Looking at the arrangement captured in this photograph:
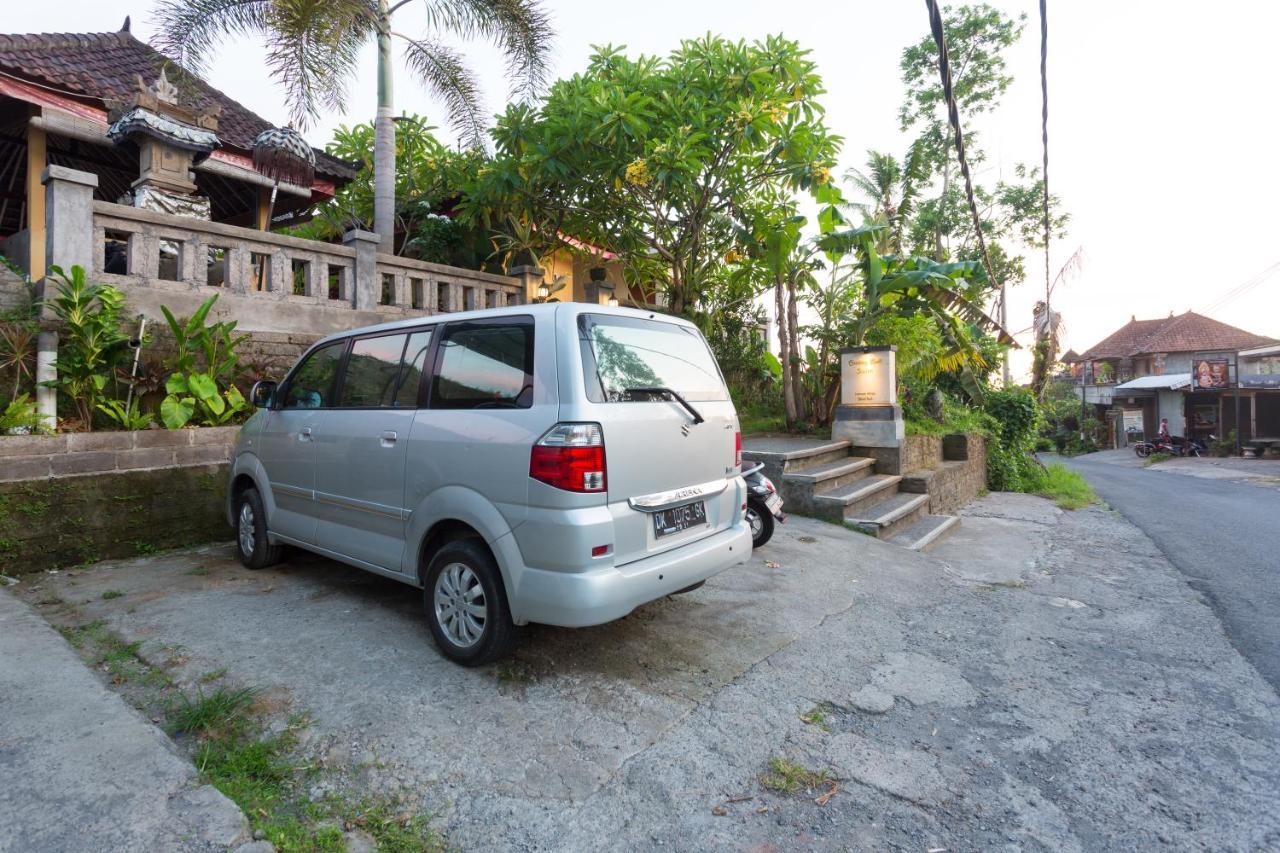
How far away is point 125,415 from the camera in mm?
5207

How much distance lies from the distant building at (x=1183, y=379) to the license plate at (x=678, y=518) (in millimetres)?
29810

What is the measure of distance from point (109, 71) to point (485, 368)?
9720 millimetres

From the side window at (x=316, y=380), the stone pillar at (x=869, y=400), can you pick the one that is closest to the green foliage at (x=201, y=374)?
the side window at (x=316, y=380)

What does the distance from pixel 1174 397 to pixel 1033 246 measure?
1356 cm

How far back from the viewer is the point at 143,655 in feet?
10.7

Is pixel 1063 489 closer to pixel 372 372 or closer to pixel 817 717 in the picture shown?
pixel 817 717

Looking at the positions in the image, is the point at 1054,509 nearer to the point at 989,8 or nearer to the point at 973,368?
the point at 973,368

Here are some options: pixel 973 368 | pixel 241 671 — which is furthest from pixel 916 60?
pixel 241 671

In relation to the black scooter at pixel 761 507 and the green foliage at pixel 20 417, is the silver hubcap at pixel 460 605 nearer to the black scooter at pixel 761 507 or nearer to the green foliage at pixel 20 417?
the black scooter at pixel 761 507

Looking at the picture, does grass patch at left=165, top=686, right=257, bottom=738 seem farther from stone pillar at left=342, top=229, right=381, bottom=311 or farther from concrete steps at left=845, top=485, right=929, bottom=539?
concrete steps at left=845, top=485, right=929, bottom=539

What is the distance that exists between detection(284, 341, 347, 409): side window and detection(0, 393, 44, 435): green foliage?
203 cm

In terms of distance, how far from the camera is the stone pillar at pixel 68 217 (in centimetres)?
514

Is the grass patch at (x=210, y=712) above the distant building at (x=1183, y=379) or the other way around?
the other way around

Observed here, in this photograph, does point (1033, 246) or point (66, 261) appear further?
point (1033, 246)
